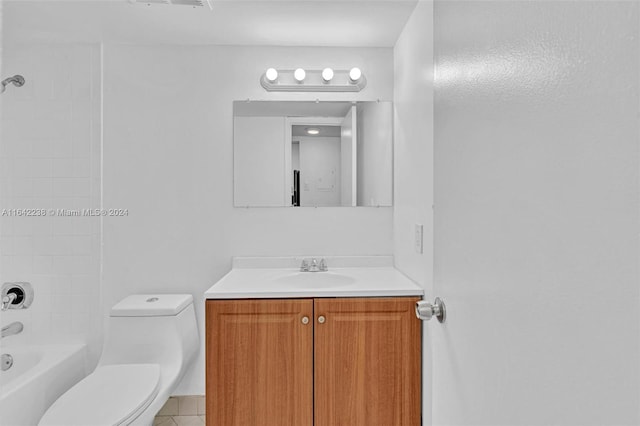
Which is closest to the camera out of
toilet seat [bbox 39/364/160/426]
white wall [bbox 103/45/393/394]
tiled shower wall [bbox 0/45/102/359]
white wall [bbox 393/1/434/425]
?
toilet seat [bbox 39/364/160/426]

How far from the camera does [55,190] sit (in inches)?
83.4

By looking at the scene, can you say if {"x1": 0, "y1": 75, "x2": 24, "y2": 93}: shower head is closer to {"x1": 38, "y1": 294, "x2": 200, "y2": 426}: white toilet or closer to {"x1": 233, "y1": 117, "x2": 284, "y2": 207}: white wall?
{"x1": 233, "y1": 117, "x2": 284, "y2": 207}: white wall

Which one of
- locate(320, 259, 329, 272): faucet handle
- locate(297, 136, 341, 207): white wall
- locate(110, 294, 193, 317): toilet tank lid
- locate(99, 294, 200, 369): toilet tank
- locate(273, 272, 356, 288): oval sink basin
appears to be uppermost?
locate(297, 136, 341, 207): white wall

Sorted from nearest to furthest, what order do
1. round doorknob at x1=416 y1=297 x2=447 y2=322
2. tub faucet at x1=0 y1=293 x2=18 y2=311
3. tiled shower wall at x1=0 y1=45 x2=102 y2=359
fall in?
round doorknob at x1=416 y1=297 x2=447 y2=322 < tub faucet at x1=0 y1=293 x2=18 y2=311 < tiled shower wall at x1=0 y1=45 x2=102 y2=359

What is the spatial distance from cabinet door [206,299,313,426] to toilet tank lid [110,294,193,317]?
445mm

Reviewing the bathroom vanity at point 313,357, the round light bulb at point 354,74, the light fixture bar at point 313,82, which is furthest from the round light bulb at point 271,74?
the bathroom vanity at point 313,357

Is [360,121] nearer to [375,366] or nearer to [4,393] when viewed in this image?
[375,366]

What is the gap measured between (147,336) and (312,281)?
86 centimetres

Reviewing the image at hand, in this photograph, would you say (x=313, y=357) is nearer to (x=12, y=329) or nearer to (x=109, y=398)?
(x=109, y=398)

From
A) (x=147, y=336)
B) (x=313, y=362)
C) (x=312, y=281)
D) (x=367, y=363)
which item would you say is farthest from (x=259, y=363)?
(x=147, y=336)

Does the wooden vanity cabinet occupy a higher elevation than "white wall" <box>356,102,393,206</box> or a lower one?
lower

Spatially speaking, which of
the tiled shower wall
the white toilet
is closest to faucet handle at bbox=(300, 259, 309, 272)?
the white toilet

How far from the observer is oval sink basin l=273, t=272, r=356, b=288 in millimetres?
2035

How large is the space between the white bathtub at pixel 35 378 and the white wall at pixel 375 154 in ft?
5.74
